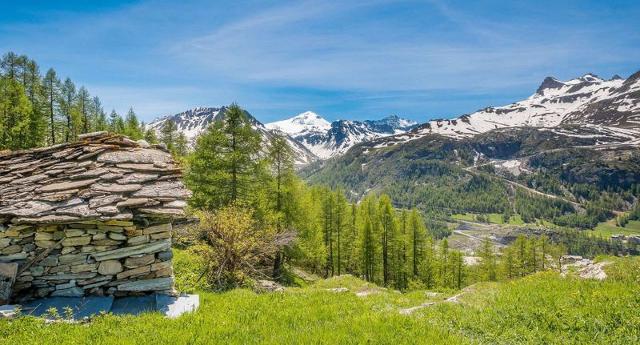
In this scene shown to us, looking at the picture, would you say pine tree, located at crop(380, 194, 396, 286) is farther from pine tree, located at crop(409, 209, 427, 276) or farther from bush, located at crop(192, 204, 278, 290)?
bush, located at crop(192, 204, 278, 290)

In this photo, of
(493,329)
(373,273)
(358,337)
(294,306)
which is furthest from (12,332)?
(373,273)

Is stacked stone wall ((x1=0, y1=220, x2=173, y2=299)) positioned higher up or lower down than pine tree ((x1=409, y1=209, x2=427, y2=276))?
higher up

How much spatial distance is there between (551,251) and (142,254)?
3138 inches

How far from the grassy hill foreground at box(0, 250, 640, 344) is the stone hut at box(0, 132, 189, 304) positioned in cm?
270

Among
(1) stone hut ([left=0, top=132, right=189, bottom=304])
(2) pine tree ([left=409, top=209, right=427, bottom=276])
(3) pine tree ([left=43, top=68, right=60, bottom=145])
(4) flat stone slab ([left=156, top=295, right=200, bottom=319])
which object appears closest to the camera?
(4) flat stone slab ([left=156, top=295, right=200, bottom=319])

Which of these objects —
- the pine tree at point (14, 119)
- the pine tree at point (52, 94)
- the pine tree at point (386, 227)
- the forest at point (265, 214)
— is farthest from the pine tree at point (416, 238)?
the pine tree at point (52, 94)

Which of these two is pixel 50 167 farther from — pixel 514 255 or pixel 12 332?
pixel 514 255

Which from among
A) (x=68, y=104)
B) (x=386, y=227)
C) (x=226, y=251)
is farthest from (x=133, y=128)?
(x=226, y=251)

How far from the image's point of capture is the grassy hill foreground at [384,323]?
8.10 meters

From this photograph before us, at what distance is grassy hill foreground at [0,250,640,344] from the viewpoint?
319 inches

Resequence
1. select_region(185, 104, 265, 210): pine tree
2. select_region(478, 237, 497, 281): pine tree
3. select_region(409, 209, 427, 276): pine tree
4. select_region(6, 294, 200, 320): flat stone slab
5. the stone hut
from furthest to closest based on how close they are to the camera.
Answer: select_region(478, 237, 497, 281): pine tree, select_region(409, 209, 427, 276): pine tree, select_region(185, 104, 265, 210): pine tree, the stone hut, select_region(6, 294, 200, 320): flat stone slab

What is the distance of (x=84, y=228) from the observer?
12023mm

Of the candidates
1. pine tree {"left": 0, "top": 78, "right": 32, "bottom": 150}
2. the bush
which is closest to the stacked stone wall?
the bush

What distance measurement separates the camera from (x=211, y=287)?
16.3 meters
